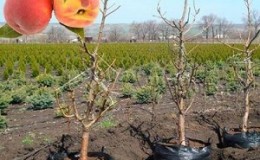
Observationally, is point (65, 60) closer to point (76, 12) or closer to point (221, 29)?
point (76, 12)

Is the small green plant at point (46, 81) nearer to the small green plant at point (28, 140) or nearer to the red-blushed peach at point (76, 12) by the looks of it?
the small green plant at point (28, 140)

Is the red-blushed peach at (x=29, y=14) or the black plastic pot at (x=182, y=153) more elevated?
the red-blushed peach at (x=29, y=14)

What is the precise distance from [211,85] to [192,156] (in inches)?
276

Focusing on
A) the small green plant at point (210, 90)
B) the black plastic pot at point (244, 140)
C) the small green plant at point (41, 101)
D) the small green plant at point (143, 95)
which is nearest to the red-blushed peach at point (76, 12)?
the black plastic pot at point (244, 140)

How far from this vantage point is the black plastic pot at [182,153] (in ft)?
19.1

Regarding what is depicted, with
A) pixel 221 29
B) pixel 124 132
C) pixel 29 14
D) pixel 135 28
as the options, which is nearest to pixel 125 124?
pixel 124 132

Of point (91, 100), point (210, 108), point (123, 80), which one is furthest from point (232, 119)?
point (123, 80)

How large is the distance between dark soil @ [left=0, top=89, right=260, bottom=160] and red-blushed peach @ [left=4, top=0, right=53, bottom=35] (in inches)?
194

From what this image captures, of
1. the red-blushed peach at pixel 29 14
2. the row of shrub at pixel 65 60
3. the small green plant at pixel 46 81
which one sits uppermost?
the red-blushed peach at pixel 29 14

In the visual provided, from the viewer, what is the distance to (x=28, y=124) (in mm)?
8617

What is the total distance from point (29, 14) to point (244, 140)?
22.1 feet

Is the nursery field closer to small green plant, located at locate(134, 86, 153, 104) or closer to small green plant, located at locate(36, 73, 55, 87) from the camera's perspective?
small green plant, located at locate(134, 86, 153, 104)

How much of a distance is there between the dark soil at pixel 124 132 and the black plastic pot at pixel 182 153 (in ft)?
1.38

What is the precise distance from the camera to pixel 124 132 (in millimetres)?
7297
